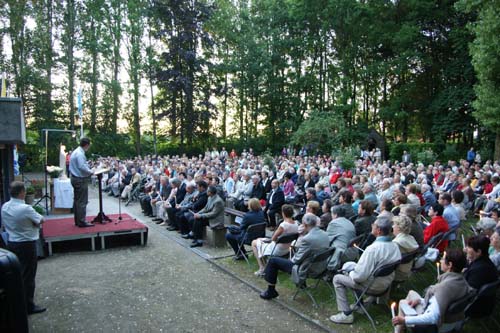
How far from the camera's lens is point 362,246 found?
18.4 feet

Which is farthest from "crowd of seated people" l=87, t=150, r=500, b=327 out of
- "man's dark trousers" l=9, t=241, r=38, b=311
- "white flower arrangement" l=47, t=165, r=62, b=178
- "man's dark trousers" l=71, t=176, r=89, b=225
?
"man's dark trousers" l=9, t=241, r=38, b=311

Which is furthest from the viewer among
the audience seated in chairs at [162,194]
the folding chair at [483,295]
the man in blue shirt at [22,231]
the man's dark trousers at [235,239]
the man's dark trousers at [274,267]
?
the audience seated in chairs at [162,194]

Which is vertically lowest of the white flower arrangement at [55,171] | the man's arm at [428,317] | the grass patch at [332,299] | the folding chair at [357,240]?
the grass patch at [332,299]

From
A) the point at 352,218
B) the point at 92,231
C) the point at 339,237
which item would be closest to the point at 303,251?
the point at 339,237

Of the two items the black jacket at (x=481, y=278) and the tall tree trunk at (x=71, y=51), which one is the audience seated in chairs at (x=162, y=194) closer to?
the black jacket at (x=481, y=278)

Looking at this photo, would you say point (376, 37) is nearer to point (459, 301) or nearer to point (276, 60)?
point (276, 60)

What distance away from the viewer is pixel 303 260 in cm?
486

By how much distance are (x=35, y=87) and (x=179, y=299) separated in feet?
89.1

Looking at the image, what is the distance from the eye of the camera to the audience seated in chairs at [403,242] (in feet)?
15.1

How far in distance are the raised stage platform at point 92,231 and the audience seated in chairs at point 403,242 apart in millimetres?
5135

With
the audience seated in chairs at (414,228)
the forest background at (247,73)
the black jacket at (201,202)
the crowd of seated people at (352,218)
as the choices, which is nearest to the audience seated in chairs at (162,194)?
the crowd of seated people at (352,218)

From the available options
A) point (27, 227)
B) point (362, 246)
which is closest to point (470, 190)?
point (362, 246)

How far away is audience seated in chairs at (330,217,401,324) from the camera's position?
13.8 feet

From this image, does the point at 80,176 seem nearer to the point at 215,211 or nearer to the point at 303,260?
the point at 215,211
